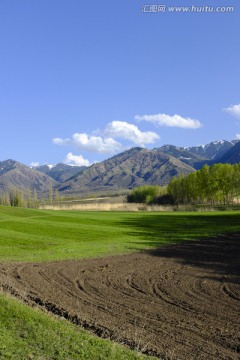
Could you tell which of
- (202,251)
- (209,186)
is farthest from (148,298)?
(209,186)

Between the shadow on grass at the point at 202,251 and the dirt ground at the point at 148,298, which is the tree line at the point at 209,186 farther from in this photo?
the dirt ground at the point at 148,298

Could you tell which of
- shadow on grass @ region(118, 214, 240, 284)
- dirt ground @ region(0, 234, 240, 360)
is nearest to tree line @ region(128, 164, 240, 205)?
shadow on grass @ region(118, 214, 240, 284)

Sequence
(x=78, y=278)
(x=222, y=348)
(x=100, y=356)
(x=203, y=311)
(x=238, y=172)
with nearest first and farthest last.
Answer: (x=100, y=356)
(x=222, y=348)
(x=203, y=311)
(x=78, y=278)
(x=238, y=172)

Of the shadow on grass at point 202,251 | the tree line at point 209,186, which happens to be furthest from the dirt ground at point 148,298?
the tree line at point 209,186

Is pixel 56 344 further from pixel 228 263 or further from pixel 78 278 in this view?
pixel 228 263

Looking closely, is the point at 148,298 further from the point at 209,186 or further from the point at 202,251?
the point at 209,186

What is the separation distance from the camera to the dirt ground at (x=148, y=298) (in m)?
12.7

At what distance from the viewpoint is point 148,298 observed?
59.5ft

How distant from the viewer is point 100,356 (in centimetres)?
1066

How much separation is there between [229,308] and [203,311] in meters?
1.27

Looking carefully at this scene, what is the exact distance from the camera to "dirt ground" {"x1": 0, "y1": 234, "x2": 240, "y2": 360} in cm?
1270

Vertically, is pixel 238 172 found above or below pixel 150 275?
above

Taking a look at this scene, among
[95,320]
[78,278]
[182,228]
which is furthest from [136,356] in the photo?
[182,228]

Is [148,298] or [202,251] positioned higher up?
[148,298]
